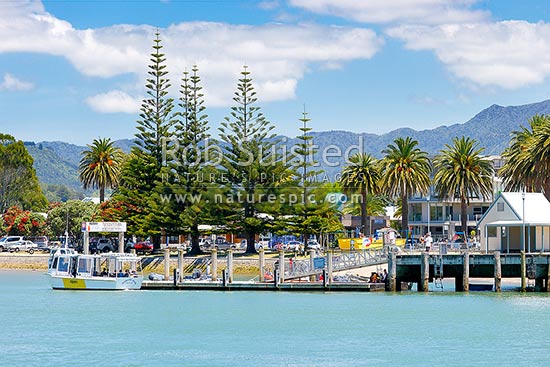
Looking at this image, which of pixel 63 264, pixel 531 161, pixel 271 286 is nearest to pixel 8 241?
pixel 63 264

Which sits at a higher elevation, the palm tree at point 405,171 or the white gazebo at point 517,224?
the palm tree at point 405,171

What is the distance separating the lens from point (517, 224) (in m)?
59.2

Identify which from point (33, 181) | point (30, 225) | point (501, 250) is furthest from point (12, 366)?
point (33, 181)

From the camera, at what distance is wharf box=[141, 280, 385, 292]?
2103 inches

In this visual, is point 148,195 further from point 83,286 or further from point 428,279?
point 428,279

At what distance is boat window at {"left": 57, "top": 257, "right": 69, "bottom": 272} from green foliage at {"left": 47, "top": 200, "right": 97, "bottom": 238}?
40526 mm

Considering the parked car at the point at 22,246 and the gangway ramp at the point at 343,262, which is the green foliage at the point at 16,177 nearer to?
the parked car at the point at 22,246

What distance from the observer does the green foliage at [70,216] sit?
100m

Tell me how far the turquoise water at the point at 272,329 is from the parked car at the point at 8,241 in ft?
133

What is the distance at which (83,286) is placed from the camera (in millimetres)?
57938

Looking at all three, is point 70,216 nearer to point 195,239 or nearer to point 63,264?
point 195,239

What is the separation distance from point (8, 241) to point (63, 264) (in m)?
44.7

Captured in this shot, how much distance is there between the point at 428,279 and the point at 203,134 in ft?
109

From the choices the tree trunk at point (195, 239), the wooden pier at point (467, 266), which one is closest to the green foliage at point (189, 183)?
the tree trunk at point (195, 239)
